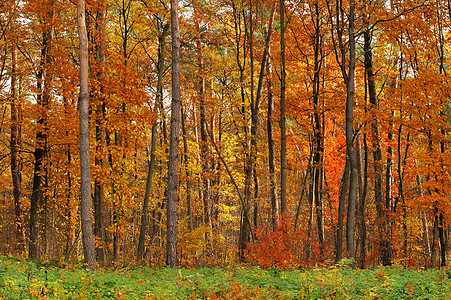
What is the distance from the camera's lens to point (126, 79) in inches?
478

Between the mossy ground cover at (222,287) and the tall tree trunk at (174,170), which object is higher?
the tall tree trunk at (174,170)

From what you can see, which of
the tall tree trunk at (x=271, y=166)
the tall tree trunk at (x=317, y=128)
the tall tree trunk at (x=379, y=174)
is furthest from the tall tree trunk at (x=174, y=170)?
the tall tree trunk at (x=379, y=174)

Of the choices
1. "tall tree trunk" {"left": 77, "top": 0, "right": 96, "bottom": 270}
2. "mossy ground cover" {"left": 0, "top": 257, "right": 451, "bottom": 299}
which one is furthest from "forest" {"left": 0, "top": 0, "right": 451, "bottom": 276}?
"mossy ground cover" {"left": 0, "top": 257, "right": 451, "bottom": 299}

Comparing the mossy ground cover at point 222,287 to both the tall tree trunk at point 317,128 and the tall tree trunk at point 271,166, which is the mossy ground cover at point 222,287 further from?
the tall tree trunk at point 317,128

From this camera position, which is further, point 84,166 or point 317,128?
point 317,128

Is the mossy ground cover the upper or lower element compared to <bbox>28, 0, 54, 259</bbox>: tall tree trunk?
lower

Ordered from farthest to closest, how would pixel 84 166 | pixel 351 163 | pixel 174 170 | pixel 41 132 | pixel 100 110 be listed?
1. pixel 41 132
2. pixel 100 110
3. pixel 174 170
4. pixel 351 163
5. pixel 84 166

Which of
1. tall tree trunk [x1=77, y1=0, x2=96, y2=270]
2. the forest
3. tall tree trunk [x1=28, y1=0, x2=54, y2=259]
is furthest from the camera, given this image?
tall tree trunk [x1=28, y1=0, x2=54, y2=259]

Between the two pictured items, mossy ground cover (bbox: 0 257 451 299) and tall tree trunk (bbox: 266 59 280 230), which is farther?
tall tree trunk (bbox: 266 59 280 230)

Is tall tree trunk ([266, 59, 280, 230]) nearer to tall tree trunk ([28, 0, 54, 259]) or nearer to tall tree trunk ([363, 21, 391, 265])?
tall tree trunk ([363, 21, 391, 265])

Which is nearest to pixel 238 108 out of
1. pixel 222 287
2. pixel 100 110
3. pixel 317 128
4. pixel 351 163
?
pixel 317 128

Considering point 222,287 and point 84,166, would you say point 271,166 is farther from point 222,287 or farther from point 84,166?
point 222,287

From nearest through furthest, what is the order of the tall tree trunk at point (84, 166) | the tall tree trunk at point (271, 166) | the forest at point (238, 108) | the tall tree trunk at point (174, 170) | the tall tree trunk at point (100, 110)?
the tall tree trunk at point (84, 166), the tall tree trunk at point (174, 170), the forest at point (238, 108), the tall tree trunk at point (100, 110), the tall tree trunk at point (271, 166)

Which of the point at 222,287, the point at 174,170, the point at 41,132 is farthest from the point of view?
the point at 41,132
